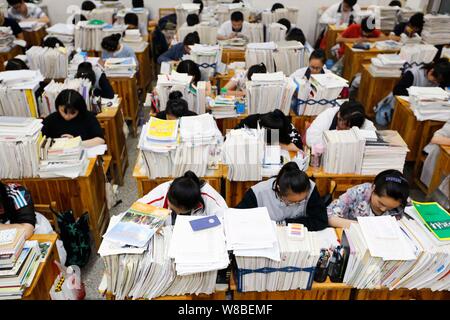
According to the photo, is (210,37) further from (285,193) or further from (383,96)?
(285,193)

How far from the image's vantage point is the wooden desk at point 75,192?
339 cm

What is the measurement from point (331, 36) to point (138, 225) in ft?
20.5

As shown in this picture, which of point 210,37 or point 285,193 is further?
point 210,37

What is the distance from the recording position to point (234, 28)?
20.6 feet

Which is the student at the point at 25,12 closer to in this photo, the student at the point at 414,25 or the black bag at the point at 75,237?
the black bag at the point at 75,237

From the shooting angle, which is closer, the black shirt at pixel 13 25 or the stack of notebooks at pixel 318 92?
the stack of notebooks at pixel 318 92

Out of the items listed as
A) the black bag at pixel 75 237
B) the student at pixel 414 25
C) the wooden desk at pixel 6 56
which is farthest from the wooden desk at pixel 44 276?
the student at pixel 414 25

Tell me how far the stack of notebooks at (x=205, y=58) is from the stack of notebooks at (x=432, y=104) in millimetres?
2286

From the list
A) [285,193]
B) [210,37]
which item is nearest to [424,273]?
[285,193]

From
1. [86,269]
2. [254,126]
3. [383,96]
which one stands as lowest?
[86,269]

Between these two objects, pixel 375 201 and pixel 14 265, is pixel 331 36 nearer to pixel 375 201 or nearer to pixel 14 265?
pixel 375 201

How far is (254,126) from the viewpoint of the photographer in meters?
3.72

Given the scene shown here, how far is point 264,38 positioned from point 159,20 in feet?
8.15

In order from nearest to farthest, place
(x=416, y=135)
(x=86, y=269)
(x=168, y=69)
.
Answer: (x=86, y=269)
(x=416, y=135)
(x=168, y=69)
